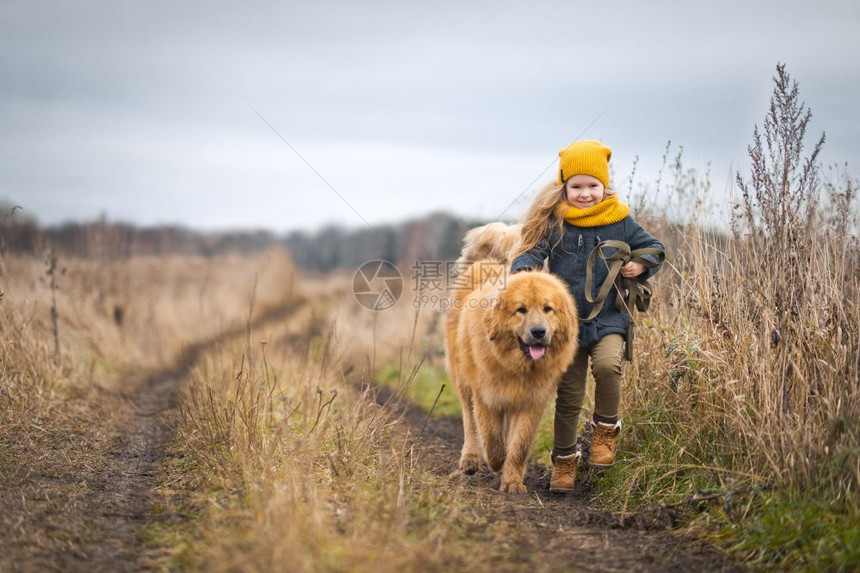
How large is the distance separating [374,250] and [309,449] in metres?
14.6

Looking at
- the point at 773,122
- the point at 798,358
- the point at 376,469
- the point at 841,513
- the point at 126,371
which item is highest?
the point at 773,122

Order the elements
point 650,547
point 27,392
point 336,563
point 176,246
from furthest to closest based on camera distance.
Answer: point 176,246 → point 27,392 → point 650,547 → point 336,563

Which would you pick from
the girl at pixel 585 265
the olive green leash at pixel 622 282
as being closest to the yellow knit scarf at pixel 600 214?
the girl at pixel 585 265

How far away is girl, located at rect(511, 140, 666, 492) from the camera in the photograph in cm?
407

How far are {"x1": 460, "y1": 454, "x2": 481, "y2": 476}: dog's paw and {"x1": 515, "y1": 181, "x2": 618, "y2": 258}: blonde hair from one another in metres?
1.56

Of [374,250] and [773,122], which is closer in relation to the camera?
[773,122]

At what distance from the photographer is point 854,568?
243 cm

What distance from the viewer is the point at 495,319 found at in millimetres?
4246

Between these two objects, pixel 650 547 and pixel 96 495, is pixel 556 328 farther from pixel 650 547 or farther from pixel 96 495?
pixel 96 495

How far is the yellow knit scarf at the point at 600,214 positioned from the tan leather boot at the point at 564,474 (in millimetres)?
1499

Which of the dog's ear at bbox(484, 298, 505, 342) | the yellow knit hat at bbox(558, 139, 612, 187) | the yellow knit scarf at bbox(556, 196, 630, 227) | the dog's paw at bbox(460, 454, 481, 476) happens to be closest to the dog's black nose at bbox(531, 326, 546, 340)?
the dog's ear at bbox(484, 298, 505, 342)

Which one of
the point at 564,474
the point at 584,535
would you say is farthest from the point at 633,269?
the point at 584,535

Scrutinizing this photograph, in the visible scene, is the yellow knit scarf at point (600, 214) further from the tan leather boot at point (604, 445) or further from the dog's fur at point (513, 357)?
the tan leather boot at point (604, 445)

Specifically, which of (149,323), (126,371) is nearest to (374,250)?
(149,323)
